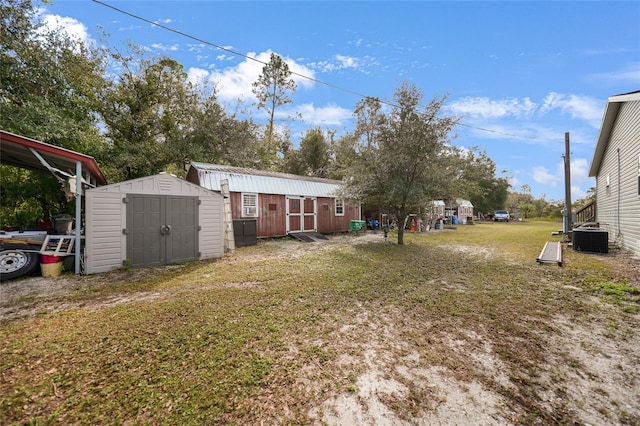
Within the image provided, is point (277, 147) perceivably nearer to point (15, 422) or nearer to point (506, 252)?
point (506, 252)

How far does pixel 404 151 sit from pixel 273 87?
18.0m

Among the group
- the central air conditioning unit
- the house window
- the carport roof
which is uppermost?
the carport roof

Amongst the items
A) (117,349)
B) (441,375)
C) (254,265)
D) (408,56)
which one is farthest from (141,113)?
(441,375)

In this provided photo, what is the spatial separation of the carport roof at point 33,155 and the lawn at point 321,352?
2663 millimetres

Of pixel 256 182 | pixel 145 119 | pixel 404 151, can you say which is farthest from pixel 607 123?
pixel 145 119

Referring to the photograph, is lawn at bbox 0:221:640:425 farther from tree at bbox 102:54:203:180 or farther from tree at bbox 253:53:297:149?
tree at bbox 253:53:297:149

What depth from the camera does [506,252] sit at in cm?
870

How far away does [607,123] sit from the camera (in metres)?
9.51

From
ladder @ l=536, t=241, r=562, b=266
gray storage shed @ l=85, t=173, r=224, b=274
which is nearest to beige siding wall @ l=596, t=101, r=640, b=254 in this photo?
ladder @ l=536, t=241, r=562, b=266

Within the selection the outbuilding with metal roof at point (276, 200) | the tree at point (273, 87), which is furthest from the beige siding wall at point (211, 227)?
the tree at point (273, 87)

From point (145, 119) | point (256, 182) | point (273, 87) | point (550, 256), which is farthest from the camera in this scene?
point (273, 87)

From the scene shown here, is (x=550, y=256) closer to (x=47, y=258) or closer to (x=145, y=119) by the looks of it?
(x=47, y=258)

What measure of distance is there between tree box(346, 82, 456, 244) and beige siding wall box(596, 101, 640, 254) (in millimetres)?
5240

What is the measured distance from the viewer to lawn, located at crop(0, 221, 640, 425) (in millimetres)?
1881
